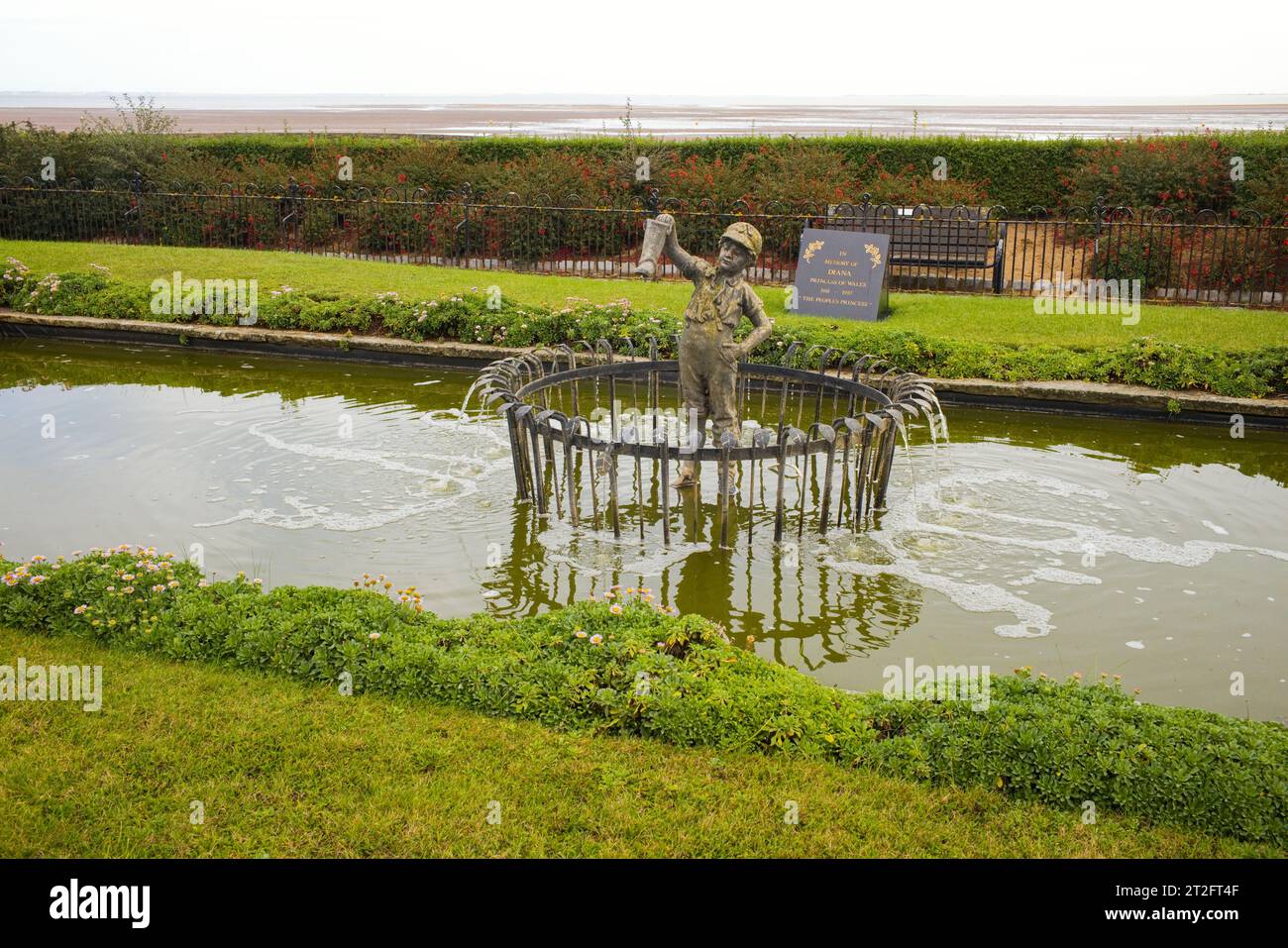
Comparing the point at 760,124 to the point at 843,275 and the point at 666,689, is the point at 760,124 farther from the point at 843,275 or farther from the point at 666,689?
the point at 666,689

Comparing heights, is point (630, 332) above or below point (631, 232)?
below

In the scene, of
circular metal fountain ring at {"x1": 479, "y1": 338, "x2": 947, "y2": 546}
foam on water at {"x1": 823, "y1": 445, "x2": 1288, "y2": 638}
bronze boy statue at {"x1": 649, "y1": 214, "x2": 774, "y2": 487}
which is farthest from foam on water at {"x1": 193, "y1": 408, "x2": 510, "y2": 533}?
foam on water at {"x1": 823, "y1": 445, "x2": 1288, "y2": 638}

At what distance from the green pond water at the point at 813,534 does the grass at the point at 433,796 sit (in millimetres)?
Result: 1558

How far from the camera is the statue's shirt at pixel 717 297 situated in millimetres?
8172

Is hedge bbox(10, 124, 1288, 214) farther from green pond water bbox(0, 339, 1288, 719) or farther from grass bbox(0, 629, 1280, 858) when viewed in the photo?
grass bbox(0, 629, 1280, 858)

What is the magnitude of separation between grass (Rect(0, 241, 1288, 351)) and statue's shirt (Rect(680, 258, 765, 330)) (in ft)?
15.3

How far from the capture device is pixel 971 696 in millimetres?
5250

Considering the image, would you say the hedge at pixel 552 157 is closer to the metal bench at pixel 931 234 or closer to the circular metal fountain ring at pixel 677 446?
the metal bench at pixel 931 234

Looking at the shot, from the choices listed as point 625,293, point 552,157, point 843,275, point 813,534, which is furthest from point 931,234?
point 813,534

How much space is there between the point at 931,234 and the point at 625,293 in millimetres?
4686

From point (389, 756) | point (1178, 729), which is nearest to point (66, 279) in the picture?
point (389, 756)

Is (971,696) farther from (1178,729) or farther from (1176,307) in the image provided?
(1176,307)

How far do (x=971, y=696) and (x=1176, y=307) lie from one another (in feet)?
35.0

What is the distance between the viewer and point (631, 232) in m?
19.1
